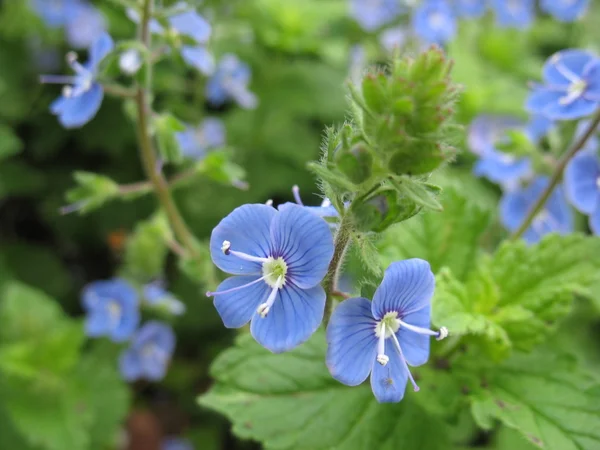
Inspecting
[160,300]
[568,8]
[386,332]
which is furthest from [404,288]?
[568,8]

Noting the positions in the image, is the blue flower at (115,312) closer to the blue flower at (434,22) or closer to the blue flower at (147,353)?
the blue flower at (147,353)

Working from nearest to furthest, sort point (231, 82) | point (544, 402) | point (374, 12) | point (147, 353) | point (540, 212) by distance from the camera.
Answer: point (544, 402)
point (540, 212)
point (147, 353)
point (231, 82)
point (374, 12)

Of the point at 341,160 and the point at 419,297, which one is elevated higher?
the point at 341,160

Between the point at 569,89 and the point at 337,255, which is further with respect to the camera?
the point at 569,89

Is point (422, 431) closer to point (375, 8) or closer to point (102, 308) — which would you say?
point (102, 308)

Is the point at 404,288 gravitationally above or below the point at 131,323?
above

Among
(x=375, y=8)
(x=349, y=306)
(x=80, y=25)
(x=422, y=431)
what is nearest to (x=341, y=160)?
(x=349, y=306)

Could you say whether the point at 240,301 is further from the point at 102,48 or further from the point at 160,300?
the point at 160,300
